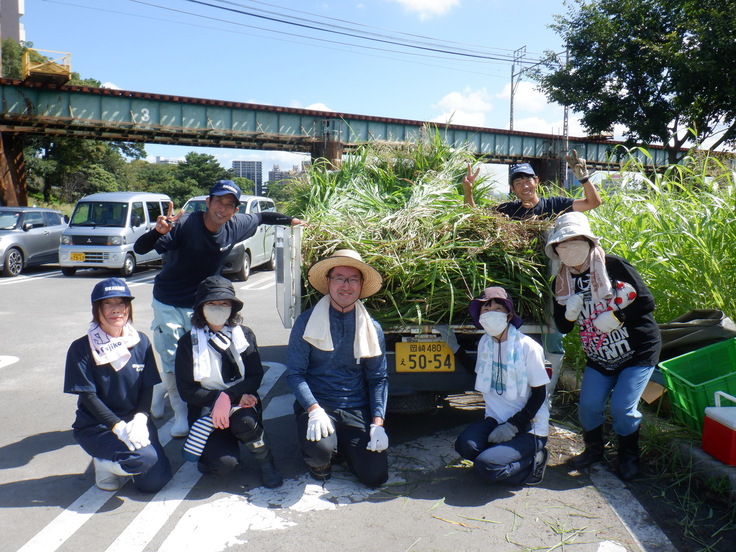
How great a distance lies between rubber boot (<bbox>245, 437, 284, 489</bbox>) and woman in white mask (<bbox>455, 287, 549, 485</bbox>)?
1.15 m

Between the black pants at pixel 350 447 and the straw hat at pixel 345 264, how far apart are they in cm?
80

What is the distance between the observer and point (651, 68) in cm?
2305

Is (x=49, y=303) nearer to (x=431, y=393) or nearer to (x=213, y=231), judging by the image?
(x=213, y=231)

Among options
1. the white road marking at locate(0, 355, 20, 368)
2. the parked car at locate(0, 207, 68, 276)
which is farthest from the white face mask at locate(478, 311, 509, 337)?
the parked car at locate(0, 207, 68, 276)

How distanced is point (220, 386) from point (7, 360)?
4.05m

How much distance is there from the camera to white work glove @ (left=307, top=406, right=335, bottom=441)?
135 inches

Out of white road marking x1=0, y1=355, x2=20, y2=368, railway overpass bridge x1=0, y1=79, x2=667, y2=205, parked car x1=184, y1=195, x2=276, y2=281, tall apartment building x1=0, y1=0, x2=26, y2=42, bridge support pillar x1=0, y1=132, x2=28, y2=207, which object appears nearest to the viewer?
white road marking x1=0, y1=355, x2=20, y2=368

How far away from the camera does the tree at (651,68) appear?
19.6m

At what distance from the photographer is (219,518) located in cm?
313

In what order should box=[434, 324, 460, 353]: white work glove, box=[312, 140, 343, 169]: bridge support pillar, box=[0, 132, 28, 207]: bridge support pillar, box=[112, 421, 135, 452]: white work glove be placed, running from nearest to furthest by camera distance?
box=[112, 421, 135, 452]: white work glove < box=[434, 324, 460, 353]: white work glove < box=[312, 140, 343, 169]: bridge support pillar < box=[0, 132, 28, 207]: bridge support pillar

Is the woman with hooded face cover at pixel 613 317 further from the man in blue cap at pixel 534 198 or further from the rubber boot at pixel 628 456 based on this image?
the man in blue cap at pixel 534 198

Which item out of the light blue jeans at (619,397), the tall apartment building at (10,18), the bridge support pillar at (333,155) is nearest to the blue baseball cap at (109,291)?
the bridge support pillar at (333,155)

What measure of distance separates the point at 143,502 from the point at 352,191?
9.85 feet

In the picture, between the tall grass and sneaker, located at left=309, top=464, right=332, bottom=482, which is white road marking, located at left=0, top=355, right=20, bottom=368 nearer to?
sneaker, located at left=309, top=464, right=332, bottom=482
